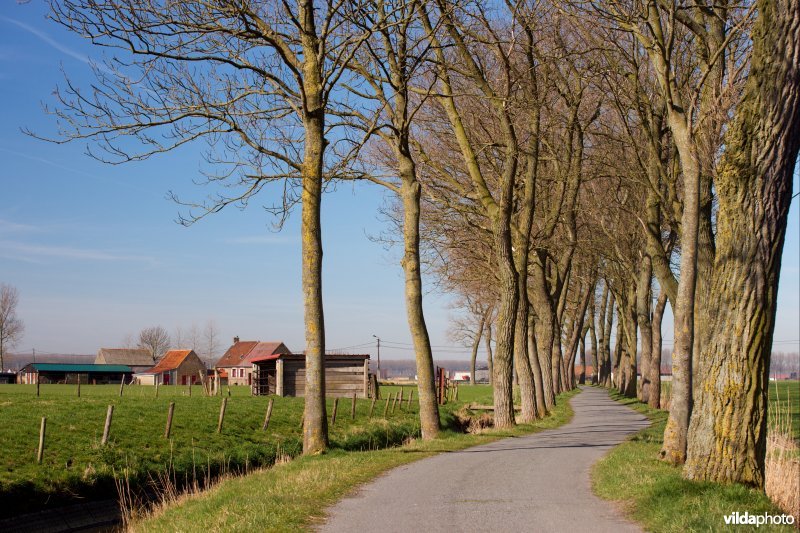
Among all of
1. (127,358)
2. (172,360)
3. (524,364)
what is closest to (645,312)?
(524,364)

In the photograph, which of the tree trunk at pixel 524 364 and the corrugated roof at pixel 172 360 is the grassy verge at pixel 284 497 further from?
the corrugated roof at pixel 172 360

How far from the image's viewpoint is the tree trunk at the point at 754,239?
9.99 meters

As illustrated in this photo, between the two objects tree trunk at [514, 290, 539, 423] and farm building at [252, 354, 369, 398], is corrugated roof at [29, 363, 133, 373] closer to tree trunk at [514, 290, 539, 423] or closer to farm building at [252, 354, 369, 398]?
farm building at [252, 354, 369, 398]

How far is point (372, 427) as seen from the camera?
96.4 ft

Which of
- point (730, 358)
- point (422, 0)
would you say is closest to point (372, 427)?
Answer: point (422, 0)

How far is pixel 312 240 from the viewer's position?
16391 millimetres

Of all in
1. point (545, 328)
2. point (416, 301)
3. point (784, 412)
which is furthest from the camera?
point (545, 328)

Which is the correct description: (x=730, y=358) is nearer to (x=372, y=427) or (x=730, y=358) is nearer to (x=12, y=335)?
(x=372, y=427)

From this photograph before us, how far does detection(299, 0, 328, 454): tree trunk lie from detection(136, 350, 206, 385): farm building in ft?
320

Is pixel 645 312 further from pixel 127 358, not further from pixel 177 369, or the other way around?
pixel 127 358

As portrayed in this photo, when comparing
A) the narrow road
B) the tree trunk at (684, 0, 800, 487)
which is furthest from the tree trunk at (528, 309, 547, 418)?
the tree trunk at (684, 0, 800, 487)

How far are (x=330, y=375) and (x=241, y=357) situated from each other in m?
80.2

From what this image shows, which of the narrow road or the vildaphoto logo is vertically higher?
the vildaphoto logo

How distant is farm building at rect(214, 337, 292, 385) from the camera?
115 metres
